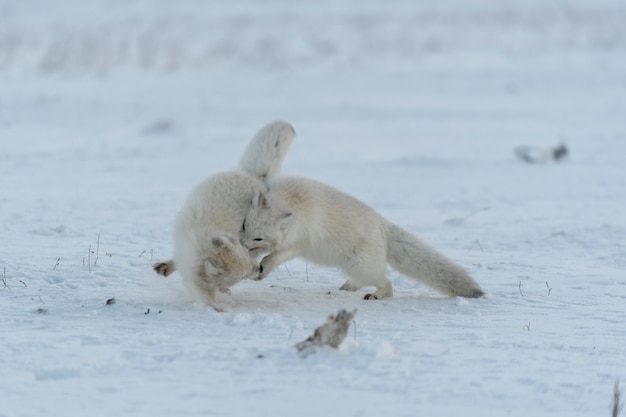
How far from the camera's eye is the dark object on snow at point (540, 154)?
13.3 m

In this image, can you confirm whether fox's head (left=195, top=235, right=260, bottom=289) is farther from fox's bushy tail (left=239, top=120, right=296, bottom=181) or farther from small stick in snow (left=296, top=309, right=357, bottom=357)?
fox's bushy tail (left=239, top=120, right=296, bottom=181)

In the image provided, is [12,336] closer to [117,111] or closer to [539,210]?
[539,210]

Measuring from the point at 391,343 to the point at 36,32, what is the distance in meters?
30.8

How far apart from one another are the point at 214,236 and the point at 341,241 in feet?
3.70

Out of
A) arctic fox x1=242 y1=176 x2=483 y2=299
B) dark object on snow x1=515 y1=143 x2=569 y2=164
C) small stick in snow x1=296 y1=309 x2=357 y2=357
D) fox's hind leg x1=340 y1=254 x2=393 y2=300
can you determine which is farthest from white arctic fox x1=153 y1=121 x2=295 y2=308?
dark object on snow x1=515 y1=143 x2=569 y2=164

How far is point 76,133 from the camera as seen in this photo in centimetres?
1416

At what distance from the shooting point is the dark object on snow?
43.5 feet

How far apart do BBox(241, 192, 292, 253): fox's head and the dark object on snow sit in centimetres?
807

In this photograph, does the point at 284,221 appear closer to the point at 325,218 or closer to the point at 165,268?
the point at 325,218

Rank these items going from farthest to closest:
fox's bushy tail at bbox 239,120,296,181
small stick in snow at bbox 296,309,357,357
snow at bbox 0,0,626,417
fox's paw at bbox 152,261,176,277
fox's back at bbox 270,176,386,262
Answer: fox's bushy tail at bbox 239,120,296,181, fox's back at bbox 270,176,386,262, fox's paw at bbox 152,261,176,277, small stick in snow at bbox 296,309,357,357, snow at bbox 0,0,626,417

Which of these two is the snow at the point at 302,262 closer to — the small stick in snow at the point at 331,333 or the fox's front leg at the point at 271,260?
the small stick in snow at the point at 331,333

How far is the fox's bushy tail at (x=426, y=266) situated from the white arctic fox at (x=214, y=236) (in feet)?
3.38

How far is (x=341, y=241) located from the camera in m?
6.18

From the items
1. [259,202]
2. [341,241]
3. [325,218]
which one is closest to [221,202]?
[259,202]
